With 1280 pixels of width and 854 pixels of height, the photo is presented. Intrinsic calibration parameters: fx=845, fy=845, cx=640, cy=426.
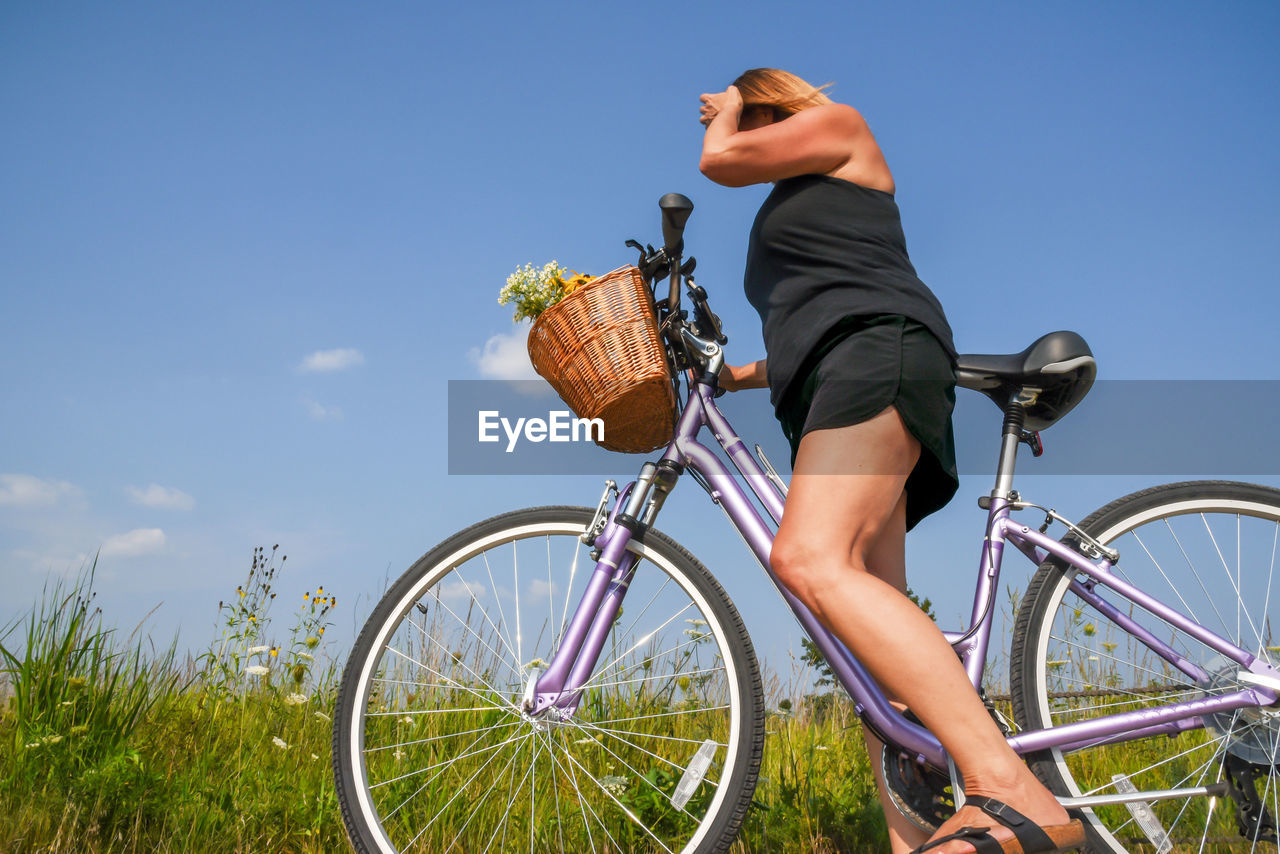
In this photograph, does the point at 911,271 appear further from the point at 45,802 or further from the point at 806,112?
the point at 45,802

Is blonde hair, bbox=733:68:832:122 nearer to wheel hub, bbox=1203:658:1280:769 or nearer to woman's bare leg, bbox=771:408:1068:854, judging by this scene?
woman's bare leg, bbox=771:408:1068:854

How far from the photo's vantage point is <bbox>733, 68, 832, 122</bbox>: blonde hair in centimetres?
205

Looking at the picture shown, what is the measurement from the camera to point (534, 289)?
214cm

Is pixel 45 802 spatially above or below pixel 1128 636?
below

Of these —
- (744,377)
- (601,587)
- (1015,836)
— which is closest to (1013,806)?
(1015,836)

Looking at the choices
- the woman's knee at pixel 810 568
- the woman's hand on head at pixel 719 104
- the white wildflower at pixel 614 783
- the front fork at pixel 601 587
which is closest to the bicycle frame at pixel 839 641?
the front fork at pixel 601 587

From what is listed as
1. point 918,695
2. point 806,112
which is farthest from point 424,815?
point 806,112

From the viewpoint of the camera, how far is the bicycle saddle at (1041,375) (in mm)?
2057

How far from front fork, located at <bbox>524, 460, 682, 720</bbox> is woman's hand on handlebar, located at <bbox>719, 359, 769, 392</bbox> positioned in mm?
292

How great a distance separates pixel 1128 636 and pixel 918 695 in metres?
0.84

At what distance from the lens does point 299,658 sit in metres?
3.40

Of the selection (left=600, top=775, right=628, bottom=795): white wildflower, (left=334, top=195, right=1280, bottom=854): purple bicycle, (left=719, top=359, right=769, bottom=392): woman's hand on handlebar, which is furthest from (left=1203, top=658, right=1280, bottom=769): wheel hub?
(left=600, top=775, right=628, bottom=795): white wildflower

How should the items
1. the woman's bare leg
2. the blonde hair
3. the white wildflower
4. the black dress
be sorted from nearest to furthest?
the woman's bare leg < the black dress < the blonde hair < the white wildflower

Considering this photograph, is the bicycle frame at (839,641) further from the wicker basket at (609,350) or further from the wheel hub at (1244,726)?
the wicker basket at (609,350)
